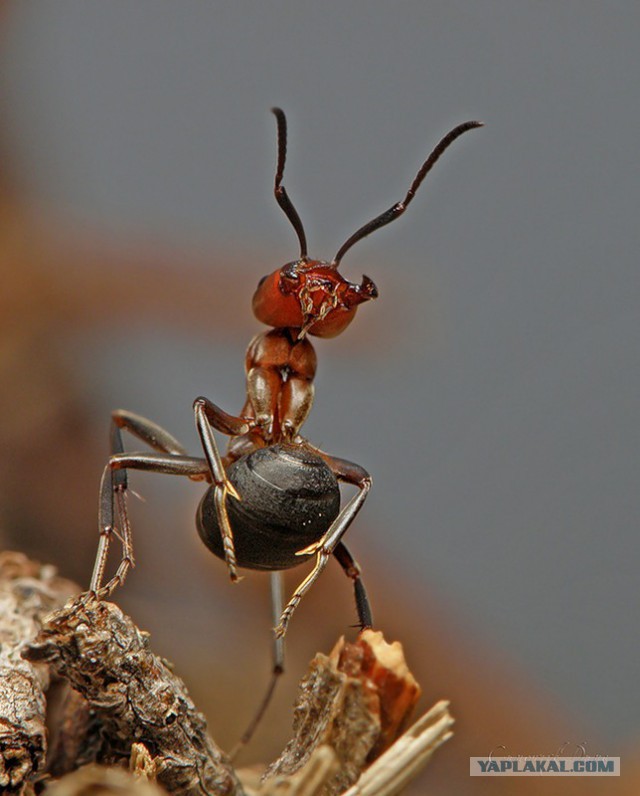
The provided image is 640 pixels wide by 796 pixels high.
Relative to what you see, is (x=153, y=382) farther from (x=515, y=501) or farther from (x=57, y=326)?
(x=515, y=501)

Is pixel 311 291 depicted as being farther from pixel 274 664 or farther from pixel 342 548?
pixel 274 664

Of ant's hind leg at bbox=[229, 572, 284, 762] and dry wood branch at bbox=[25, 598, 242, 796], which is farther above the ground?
dry wood branch at bbox=[25, 598, 242, 796]

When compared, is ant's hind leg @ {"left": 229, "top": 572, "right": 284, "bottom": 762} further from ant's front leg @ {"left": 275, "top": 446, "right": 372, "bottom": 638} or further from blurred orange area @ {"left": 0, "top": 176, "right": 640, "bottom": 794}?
ant's front leg @ {"left": 275, "top": 446, "right": 372, "bottom": 638}

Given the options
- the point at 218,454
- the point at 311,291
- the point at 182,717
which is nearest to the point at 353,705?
the point at 182,717

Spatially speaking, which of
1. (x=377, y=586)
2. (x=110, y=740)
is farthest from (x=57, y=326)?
(x=110, y=740)

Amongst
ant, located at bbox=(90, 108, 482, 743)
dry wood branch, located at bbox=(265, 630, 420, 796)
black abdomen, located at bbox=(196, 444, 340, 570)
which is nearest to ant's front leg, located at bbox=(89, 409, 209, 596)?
ant, located at bbox=(90, 108, 482, 743)

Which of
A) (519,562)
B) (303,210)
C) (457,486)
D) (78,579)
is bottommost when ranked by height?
(519,562)
